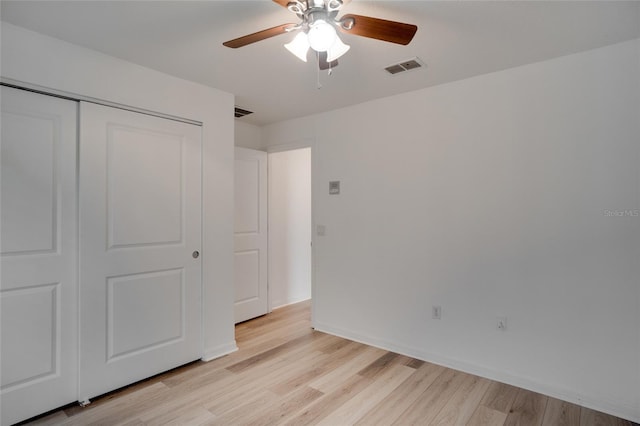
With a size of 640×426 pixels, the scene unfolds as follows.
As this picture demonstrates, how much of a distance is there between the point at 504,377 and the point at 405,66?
7.99 ft

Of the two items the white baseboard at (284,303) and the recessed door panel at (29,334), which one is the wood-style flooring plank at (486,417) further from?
the white baseboard at (284,303)

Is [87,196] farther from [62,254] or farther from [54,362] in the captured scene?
[54,362]

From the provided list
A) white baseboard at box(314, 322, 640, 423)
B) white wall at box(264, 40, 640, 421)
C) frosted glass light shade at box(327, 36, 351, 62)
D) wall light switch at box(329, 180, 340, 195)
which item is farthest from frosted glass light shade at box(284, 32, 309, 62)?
white baseboard at box(314, 322, 640, 423)

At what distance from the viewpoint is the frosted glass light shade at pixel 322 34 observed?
1565 mm

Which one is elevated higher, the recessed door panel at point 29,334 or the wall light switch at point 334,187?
the wall light switch at point 334,187

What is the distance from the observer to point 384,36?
1.65 metres

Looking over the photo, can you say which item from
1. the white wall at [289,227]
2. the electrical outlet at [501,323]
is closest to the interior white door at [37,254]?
the white wall at [289,227]

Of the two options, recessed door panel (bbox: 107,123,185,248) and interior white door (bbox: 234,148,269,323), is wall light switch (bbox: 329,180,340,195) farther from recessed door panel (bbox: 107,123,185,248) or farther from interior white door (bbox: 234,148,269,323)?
recessed door panel (bbox: 107,123,185,248)

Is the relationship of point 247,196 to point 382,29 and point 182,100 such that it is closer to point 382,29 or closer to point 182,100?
point 182,100

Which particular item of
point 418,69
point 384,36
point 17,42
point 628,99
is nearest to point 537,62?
point 628,99

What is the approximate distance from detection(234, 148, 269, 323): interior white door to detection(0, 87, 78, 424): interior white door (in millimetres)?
1803

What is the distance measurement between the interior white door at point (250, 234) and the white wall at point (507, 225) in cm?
110

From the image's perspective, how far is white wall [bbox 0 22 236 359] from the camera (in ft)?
6.86

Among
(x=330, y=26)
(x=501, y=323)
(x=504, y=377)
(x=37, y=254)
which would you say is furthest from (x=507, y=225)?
(x=37, y=254)
